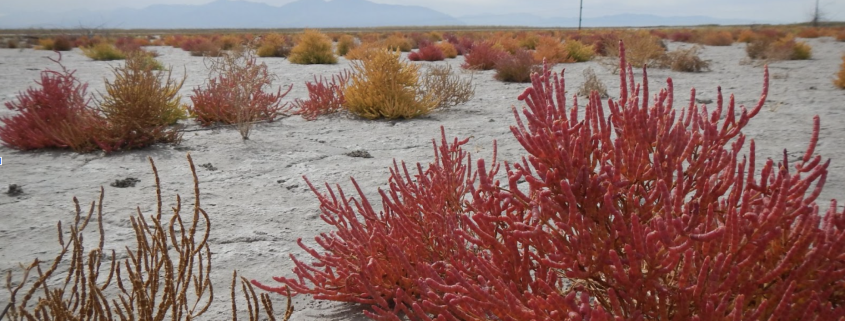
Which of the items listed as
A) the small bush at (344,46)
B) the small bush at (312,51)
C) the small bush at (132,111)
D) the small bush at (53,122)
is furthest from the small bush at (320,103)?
the small bush at (344,46)

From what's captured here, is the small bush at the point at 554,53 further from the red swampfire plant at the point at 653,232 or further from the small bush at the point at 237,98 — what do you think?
the red swampfire plant at the point at 653,232

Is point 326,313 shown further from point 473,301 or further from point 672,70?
point 672,70

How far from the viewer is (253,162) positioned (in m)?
5.68

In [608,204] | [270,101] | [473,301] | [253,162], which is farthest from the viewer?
[270,101]

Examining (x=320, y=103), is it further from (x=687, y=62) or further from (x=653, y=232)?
(x=687, y=62)

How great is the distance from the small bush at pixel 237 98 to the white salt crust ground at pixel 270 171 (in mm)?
209

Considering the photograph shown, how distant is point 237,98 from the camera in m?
6.71

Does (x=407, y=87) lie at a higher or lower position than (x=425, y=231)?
higher

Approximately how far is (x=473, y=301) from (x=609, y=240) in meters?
0.39

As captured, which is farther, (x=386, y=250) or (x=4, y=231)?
(x=4, y=231)

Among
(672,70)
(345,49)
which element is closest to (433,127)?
(672,70)

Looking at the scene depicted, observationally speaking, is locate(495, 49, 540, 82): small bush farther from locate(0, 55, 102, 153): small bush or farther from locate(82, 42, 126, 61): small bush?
locate(82, 42, 126, 61): small bush

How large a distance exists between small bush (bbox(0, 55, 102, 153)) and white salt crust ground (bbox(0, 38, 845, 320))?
6.9 inches

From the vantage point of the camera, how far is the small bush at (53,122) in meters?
5.92
